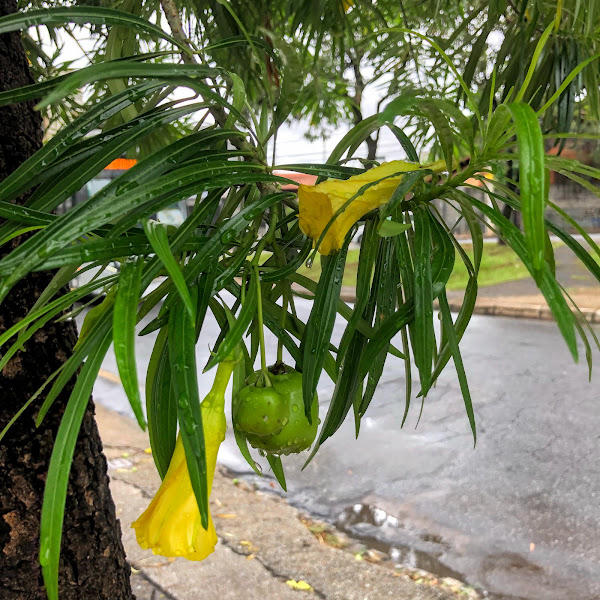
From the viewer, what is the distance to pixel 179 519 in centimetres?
40

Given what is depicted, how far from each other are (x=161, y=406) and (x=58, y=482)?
17 centimetres

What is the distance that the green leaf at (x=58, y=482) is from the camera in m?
0.30

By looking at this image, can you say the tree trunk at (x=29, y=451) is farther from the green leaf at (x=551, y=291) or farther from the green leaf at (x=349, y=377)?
the green leaf at (x=551, y=291)

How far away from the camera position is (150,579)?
5.90 feet

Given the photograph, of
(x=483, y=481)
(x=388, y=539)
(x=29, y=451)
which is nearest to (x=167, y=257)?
(x=29, y=451)

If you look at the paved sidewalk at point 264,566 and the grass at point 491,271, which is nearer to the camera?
the paved sidewalk at point 264,566

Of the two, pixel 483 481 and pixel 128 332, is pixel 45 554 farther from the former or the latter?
pixel 483 481

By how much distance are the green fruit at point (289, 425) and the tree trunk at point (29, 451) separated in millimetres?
462

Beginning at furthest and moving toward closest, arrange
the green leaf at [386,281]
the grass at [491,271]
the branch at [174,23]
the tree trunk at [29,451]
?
the grass at [491,271]
the tree trunk at [29,451]
the branch at [174,23]
the green leaf at [386,281]

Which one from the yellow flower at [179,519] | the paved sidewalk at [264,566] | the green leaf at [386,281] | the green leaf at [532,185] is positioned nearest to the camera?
the green leaf at [532,185]

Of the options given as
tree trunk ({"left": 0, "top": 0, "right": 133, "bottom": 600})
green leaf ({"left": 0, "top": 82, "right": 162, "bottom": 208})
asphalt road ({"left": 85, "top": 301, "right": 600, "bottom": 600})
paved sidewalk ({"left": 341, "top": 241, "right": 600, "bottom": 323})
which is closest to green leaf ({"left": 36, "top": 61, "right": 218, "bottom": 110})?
green leaf ({"left": 0, "top": 82, "right": 162, "bottom": 208})

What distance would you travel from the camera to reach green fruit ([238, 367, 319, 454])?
0.45 meters

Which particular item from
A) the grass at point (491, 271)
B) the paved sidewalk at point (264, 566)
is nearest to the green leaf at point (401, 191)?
the paved sidewalk at point (264, 566)

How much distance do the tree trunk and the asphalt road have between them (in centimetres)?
144
